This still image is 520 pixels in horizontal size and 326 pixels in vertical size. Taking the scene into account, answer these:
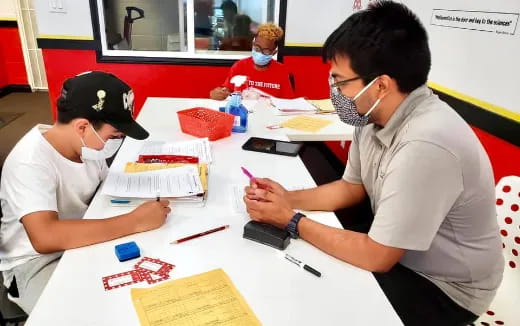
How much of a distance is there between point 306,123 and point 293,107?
0.26m

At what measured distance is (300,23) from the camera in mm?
3588

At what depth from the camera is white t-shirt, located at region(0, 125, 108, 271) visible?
1119 mm

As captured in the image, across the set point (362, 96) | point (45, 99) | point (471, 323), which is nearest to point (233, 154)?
point (362, 96)

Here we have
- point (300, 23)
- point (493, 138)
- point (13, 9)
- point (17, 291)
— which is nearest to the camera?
point (17, 291)

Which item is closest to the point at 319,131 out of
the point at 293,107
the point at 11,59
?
the point at 293,107

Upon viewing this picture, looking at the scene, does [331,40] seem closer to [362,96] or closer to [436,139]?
[362,96]

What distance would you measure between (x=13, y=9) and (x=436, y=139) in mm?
5726

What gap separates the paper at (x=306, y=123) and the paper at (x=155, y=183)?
84 cm

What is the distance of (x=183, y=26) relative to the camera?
3.85 m

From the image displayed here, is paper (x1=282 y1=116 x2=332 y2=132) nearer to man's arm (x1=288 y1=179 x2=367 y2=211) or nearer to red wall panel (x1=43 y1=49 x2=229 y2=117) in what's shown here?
man's arm (x1=288 y1=179 x2=367 y2=211)

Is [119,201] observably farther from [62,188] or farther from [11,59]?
[11,59]

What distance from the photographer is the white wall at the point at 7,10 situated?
5066mm

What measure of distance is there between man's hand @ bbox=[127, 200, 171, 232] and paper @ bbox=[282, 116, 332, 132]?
44.6 inches

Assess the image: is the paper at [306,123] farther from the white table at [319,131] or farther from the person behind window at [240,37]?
the person behind window at [240,37]
